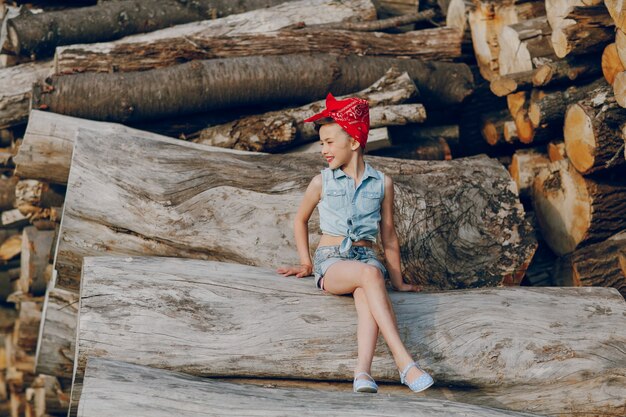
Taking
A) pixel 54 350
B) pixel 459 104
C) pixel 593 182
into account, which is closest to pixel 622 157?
pixel 593 182

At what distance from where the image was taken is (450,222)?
604 cm

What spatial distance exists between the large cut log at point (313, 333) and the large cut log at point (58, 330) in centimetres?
227

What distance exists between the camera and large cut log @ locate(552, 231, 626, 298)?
6.07 m

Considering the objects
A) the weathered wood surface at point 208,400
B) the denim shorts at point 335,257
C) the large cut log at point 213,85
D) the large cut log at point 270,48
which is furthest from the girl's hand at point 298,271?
the large cut log at point 270,48

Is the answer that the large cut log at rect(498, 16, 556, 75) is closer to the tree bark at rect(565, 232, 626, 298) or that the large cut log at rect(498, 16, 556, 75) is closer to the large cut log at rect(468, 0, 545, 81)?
the large cut log at rect(468, 0, 545, 81)

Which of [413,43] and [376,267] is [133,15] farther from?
[376,267]

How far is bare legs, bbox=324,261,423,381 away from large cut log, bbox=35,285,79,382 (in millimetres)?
3020

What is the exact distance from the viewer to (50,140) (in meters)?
6.80

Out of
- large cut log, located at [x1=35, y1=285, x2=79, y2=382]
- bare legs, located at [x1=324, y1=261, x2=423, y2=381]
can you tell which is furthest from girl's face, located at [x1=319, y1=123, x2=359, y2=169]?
large cut log, located at [x1=35, y1=285, x2=79, y2=382]

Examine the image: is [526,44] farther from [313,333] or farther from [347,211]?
[313,333]

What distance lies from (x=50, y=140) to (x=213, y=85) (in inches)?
51.8

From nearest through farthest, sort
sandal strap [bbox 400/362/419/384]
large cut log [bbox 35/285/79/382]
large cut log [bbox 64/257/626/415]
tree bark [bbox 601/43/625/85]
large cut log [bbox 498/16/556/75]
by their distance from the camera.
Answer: sandal strap [bbox 400/362/419/384], large cut log [bbox 64/257/626/415], tree bark [bbox 601/43/625/85], large cut log [bbox 498/16/556/75], large cut log [bbox 35/285/79/382]

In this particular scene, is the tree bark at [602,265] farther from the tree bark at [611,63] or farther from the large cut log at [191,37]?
the large cut log at [191,37]

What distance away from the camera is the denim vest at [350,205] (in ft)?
16.7
